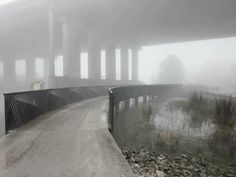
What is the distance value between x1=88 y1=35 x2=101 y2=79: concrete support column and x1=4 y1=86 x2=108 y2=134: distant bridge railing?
2119cm

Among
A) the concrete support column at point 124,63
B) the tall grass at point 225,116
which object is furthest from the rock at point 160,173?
the concrete support column at point 124,63

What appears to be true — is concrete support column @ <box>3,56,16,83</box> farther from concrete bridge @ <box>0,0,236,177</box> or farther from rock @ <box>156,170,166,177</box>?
rock @ <box>156,170,166,177</box>

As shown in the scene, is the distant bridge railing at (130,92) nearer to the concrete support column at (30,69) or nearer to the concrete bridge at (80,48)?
the concrete bridge at (80,48)

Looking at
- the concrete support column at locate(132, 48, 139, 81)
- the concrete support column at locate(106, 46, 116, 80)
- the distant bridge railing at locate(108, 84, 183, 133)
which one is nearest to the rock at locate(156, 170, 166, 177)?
the distant bridge railing at locate(108, 84, 183, 133)

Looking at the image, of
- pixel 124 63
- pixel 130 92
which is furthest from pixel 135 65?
pixel 130 92

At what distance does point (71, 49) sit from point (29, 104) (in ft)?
76.9

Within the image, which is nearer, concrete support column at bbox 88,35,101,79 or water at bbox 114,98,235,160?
water at bbox 114,98,235,160

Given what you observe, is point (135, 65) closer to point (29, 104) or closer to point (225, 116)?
point (225, 116)

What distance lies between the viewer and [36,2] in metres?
32.4

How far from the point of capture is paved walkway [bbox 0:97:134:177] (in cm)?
404

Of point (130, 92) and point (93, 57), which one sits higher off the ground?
point (93, 57)

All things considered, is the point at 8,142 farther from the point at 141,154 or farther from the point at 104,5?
the point at 104,5

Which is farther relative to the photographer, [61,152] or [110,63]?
[110,63]

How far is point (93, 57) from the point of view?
34.9 m
